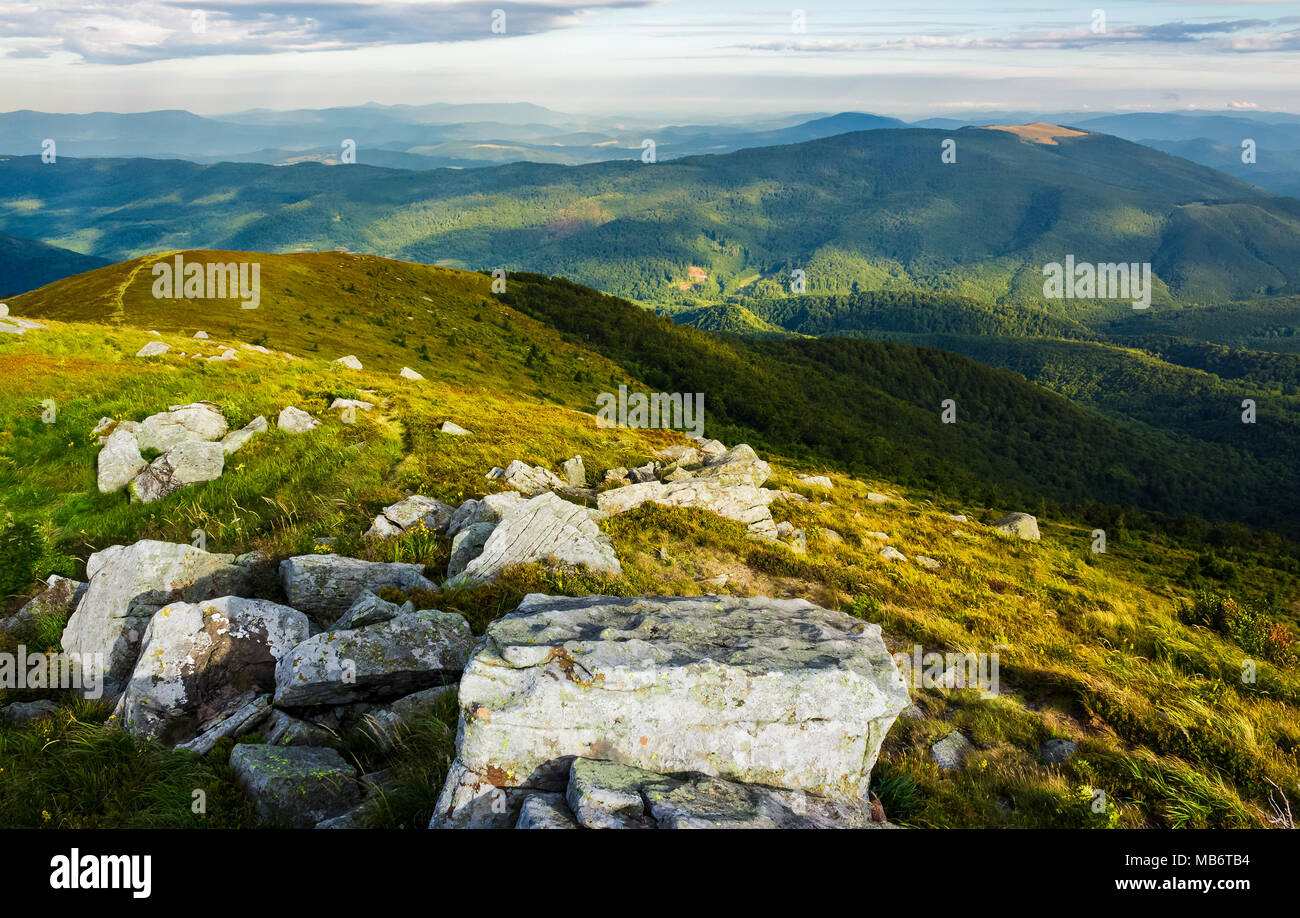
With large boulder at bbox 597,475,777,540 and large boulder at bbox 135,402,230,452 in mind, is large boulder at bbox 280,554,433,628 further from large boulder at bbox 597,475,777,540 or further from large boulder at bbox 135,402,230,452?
large boulder at bbox 135,402,230,452

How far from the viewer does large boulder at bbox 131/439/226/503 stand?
57.4ft

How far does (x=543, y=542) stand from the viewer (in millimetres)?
13844

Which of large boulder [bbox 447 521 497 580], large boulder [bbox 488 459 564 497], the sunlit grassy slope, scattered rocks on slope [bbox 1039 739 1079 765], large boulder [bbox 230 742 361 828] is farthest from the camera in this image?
large boulder [bbox 488 459 564 497]

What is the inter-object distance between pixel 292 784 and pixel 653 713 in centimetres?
415

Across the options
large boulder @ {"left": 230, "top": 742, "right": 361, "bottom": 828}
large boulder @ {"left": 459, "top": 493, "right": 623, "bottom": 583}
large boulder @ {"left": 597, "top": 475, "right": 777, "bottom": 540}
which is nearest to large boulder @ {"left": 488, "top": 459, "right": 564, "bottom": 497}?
large boulder @ {"left": 597, "top": 475, "right": 777, "bottom": 540}

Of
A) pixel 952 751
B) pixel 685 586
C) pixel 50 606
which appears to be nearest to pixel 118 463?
pixel 50 606

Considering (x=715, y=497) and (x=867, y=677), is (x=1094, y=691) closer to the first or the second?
(x=867, y=677)

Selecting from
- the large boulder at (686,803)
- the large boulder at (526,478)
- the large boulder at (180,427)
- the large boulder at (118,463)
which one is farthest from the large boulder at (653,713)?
the large boulder at (180,427)

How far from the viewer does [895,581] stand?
18.1 m

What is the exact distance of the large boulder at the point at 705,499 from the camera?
1927 cm

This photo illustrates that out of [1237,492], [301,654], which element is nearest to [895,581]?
[301,654]

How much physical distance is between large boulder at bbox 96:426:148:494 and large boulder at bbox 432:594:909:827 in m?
16.7

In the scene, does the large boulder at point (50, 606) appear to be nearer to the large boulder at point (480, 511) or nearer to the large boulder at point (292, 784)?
the large boulder at point (480, 511)

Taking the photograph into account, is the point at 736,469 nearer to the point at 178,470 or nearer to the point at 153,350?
the point at 178,470
